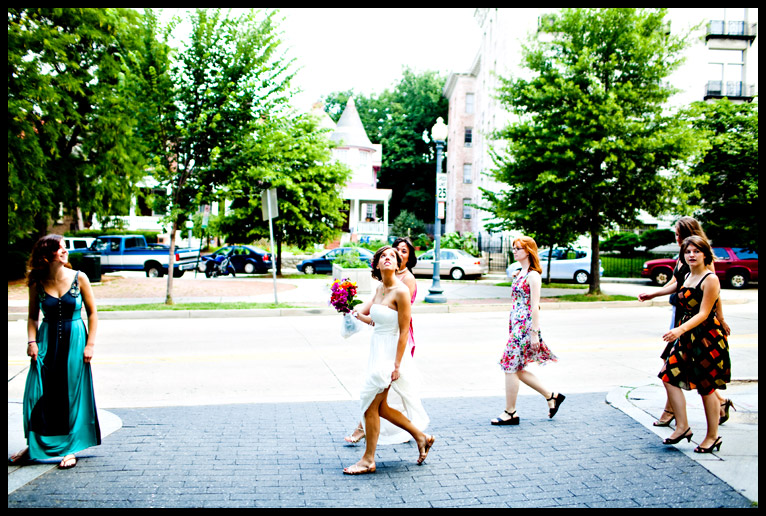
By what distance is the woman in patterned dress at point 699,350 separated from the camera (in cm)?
492

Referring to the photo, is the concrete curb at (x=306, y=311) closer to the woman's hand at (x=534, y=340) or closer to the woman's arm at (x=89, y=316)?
the woman's arm at (x=89, y=316)

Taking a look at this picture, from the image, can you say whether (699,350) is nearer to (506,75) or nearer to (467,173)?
(506,75)

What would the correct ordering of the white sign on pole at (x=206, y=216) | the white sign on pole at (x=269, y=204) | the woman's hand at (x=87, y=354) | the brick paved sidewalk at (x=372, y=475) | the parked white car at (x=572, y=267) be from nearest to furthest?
1. the brick paved sidewalk at (x=372, y=475)
2. the woman's hand at (x=87, y=354)
3. the white sign on pole at (x=269, y=204)
4. the parked white car at (x=572, y=267)
5. the white sign on pole at (x=206, y=216)

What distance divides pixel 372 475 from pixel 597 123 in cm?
1567

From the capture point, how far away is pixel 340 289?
16.9ft

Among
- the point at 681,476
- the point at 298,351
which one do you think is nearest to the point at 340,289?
the point at 681,476

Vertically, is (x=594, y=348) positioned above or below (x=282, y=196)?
below

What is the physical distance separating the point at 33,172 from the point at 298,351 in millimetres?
12644

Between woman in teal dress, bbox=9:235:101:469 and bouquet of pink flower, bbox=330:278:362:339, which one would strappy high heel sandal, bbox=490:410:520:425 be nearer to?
bouquet of pink flower, bbox=330:278:362:339

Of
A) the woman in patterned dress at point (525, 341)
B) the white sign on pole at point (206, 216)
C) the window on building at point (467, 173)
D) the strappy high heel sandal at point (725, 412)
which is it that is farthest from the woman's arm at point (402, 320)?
the window on building at point (467, 173)

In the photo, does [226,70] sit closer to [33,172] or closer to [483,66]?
[33,172]

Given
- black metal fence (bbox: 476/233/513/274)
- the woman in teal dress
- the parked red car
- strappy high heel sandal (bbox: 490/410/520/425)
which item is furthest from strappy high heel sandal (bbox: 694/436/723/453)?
black metal fence (bbox: 476/233/513/274)

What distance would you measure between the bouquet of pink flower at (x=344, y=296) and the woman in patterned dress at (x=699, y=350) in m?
2.50

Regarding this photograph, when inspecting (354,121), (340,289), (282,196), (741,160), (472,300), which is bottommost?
(472,300)
